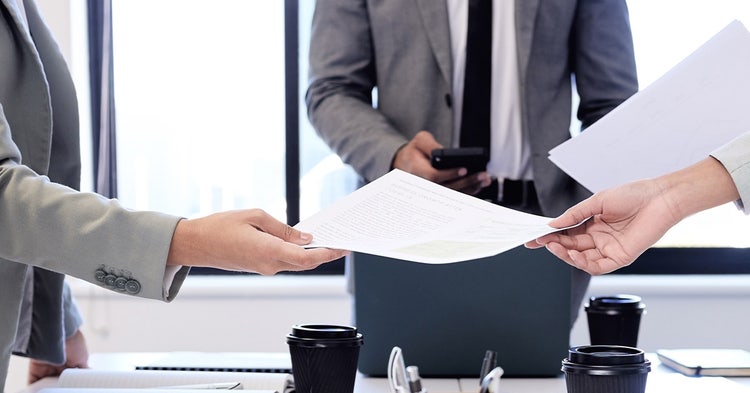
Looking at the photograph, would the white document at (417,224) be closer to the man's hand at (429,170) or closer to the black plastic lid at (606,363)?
the black plastic lid at (606,363)

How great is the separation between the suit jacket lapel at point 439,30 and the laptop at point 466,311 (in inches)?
25.2

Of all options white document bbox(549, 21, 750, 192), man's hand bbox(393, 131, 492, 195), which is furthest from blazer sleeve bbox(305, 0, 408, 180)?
white document bbox(549, 21, 750, 192)

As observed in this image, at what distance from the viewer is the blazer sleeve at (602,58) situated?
1.76m

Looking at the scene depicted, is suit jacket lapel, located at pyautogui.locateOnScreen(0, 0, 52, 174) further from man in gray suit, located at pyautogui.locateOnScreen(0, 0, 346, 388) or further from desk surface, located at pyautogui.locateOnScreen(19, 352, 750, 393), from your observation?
desk surface, located at pyautogui.locateOnScreen(19, 352, 750, 393)

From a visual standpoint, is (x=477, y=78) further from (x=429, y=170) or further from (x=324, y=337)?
(x=324, y=337)

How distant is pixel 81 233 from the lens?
3.27 ft

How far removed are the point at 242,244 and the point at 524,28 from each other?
101 cm

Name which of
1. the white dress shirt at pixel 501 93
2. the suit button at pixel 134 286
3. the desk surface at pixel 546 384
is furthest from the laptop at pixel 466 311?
the white dress shirt at pixel 501 93

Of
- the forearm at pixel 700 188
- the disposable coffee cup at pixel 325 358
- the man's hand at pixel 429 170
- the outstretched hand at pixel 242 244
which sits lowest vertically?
the disposable coffee cup at pixel 325 358

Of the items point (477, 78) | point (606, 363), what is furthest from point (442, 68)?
point (606, 363)

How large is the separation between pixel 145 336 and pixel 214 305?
0.90 feet

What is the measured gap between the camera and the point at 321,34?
184 cm

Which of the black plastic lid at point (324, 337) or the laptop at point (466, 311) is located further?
the laptop at point (466, 311)

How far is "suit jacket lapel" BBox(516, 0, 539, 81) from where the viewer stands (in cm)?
176
